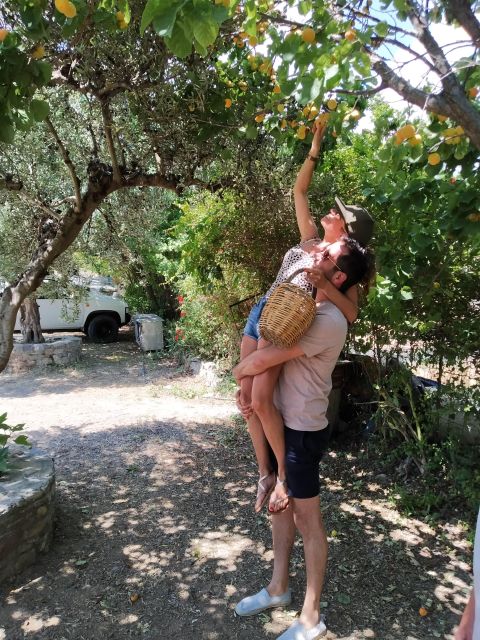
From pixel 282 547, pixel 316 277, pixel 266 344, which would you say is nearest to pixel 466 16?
pixel 316 277

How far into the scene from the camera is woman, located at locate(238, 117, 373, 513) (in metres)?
2.33

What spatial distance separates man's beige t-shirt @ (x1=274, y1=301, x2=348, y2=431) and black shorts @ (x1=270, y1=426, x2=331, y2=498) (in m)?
0.04

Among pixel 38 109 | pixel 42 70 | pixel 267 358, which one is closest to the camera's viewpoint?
pixel 42 70

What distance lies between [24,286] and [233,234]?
6.74ft

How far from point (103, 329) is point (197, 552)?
10123mm

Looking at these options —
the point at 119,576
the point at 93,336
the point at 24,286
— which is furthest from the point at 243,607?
the point at 93,336

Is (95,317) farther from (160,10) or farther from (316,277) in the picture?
(160,10)

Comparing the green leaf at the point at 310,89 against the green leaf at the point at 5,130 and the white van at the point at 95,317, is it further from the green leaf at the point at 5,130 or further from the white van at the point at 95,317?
the white van at the point at 95,317

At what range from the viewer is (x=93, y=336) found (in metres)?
12.6

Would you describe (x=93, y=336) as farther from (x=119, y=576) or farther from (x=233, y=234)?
(x=119, y=576)

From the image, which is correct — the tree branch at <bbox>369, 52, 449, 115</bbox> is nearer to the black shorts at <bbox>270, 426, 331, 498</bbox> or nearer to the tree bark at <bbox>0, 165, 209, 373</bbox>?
the black shorts at <bbox>270, 426, 331, 498</bbox>

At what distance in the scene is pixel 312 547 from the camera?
237cm

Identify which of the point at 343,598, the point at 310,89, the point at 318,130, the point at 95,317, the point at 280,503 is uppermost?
the point at 318,130

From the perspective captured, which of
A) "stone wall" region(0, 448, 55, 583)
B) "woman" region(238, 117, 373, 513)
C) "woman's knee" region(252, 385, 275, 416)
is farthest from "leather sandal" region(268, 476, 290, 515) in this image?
"stone wall" region(0, 448, 55, 583)
